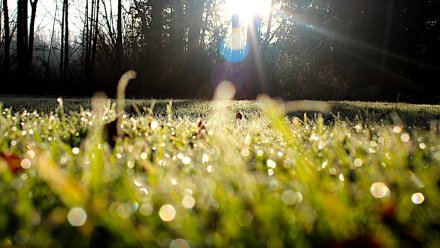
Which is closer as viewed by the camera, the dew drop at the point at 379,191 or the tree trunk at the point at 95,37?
the dew drop at the point at 379,191

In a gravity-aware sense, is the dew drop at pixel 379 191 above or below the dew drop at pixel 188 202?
above

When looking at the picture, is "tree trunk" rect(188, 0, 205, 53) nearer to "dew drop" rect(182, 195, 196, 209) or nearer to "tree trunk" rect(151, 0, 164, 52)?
"tree trunk" rect(151, 0, 164, 52)

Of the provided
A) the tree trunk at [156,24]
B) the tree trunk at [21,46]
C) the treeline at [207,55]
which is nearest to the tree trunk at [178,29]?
the treeline at [207,55]

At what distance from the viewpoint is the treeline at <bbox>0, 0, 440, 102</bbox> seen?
13961 millimetres

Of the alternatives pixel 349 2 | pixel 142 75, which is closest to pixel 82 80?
pixel 142 75

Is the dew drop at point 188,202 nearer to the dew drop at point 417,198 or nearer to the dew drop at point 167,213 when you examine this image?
the dew drop at point 167,213

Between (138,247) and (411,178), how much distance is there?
899 millimetres

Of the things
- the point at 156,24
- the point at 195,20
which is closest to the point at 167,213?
the point at 156,24

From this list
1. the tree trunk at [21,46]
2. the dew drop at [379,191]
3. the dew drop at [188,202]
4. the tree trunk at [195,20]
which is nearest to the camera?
the dew drop at [188,202]

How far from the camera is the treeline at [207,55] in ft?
45.8

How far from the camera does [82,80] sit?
1395 cm

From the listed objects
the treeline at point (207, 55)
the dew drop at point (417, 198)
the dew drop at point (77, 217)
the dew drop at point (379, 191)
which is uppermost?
the treeline at point (207, 55)

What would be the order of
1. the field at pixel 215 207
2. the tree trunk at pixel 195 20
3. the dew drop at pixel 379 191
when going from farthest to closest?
1. the tree trunk at pixel 195 20
2. the dew drop at pixel 379 191
3. the field at pixel 215 207

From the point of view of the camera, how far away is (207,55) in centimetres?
1465
